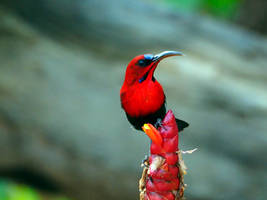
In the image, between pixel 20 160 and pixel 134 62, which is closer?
pixel 134 62

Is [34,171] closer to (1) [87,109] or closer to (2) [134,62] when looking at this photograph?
(1) [87,109]

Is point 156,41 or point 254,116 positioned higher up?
point 156,41

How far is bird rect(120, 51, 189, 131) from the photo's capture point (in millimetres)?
777

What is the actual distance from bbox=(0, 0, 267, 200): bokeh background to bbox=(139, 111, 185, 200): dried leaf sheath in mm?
2161

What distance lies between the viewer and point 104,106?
3115 mm

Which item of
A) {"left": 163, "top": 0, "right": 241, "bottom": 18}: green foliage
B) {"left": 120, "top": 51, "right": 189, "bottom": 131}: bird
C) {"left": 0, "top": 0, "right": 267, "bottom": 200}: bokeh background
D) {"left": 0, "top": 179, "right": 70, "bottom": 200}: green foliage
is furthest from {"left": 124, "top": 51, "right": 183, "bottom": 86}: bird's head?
{"left": 163, "top": 0, "right": 241, "bottom": 18}: green foliage

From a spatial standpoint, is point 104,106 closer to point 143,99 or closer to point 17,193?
point 17,193

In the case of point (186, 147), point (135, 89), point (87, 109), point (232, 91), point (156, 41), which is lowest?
point (135, 89)

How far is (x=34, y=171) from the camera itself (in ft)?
10.7

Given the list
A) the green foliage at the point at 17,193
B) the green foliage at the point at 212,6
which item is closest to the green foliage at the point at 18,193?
→ the green foliage at the point at 17,193

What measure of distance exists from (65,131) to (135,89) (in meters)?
2.34

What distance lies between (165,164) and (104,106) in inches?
95.5

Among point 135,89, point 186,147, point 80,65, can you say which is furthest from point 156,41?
point 135,89

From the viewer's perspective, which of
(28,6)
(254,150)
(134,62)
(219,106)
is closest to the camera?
(134,62)
